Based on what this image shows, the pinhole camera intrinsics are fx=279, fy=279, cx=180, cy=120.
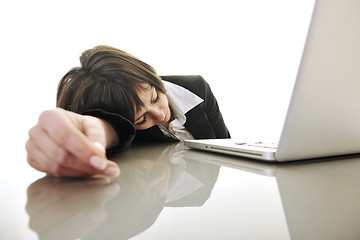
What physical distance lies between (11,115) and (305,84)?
2.31 m

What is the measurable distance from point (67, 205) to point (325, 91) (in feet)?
1.24

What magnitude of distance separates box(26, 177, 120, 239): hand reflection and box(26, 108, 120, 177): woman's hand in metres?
0.02

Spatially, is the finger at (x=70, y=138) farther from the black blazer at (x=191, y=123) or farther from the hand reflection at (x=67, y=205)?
the black blazer at (x=191, y=123)

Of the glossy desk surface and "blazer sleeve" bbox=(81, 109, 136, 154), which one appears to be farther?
"blazer sleeve" bbox=(81, 109, 136, 154)

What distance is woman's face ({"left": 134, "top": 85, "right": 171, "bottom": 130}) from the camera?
0.97 meters

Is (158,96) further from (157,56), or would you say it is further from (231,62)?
(231,62)

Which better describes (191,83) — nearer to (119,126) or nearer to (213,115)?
(213,115)

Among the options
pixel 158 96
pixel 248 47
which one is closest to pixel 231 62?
pixel 248 47

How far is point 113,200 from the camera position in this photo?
0.96 feet

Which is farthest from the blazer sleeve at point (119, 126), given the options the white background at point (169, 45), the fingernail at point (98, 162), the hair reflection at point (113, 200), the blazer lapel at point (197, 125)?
the white background at point (169, 45)

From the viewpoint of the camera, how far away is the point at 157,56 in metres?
2.65

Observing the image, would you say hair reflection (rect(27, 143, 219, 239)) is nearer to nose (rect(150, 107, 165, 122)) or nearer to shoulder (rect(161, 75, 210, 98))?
nose (rect(150, 107, 165, 122))

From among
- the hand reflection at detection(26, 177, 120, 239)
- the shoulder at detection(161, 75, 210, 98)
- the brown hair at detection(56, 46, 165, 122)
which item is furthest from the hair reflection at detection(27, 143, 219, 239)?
the shoulder at detection(161, 75, 210, 98)

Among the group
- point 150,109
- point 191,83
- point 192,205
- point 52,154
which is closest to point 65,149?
point 52,154
